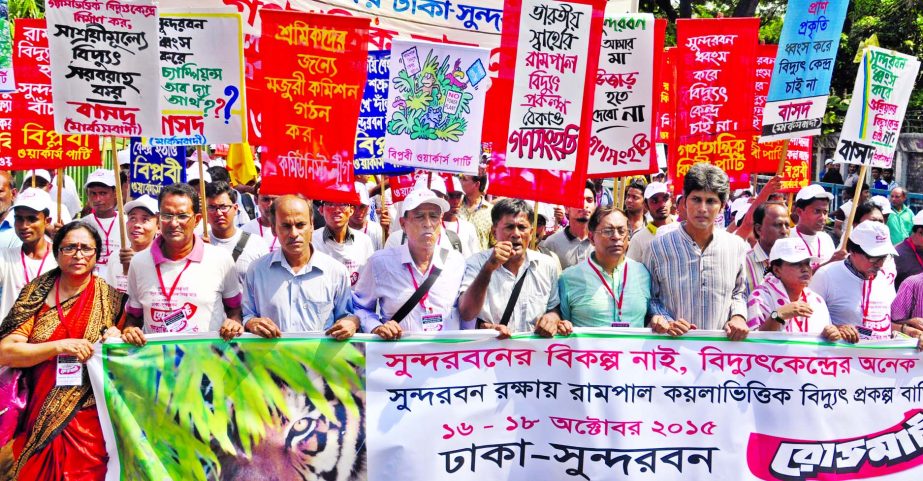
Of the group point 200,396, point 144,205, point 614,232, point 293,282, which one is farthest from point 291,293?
point 614,232

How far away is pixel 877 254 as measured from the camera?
20.1 feet

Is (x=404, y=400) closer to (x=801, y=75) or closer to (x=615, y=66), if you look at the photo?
(x=615, y=66)

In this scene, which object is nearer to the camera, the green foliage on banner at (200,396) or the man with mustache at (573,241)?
the green foliage on banner at (200,396)

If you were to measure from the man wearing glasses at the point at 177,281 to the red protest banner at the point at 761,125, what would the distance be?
17.4 ft

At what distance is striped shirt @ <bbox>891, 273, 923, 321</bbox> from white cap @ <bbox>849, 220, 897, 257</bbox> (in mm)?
343

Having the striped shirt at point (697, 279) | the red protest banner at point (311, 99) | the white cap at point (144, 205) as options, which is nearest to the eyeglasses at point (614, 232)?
the striped shirt at point (697, 279)

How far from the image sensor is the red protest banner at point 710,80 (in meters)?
8.38

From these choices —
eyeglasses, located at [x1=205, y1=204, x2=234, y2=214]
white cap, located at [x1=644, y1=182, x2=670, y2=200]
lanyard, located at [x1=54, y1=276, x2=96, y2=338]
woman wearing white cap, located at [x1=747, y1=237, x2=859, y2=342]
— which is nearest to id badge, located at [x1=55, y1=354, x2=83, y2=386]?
lanyard, located at [x1=54, y1=276, x2=96, y2=338]

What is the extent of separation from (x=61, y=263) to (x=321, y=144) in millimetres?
2003

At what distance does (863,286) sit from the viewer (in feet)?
20.3

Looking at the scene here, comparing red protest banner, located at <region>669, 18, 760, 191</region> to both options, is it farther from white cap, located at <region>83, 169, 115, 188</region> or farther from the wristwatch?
white cap, located at <region>83, 169, 115, 188</region>

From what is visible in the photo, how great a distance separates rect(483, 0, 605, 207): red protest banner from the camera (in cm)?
632

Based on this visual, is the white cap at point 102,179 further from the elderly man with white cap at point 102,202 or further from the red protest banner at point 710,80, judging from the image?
the red protest banner at point 710,80

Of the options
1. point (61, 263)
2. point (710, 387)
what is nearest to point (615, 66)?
point (710, 387)
